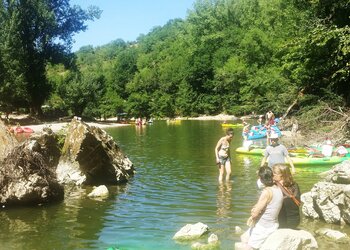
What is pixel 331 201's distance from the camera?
9234 mm

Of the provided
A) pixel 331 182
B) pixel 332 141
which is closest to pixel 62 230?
pixel 331 182

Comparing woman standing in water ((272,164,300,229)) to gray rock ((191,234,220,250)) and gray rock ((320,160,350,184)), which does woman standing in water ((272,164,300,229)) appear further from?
gray rock ((320,160,350,184))

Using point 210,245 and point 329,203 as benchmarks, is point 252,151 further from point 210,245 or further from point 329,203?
point 210,245

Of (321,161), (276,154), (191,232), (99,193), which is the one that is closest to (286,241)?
(191,232)

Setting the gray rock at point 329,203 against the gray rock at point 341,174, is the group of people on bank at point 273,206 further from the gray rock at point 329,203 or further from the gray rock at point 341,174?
the gray rock at point 341,174

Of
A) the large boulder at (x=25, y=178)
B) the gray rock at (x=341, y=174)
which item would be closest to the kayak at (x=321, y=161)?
the gray rock at (x=341, y=174)

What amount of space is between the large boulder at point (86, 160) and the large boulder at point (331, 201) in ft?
25.0

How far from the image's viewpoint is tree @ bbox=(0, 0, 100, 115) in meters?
49.5

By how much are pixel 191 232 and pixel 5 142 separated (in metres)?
6.59

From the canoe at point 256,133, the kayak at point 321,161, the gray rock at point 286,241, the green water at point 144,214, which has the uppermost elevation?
the canoe at point 256,133

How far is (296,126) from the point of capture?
24156mm

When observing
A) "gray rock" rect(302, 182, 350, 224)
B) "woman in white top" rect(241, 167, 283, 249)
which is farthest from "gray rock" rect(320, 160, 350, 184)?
"woman in white top" rect(241, 167, 283, 249)

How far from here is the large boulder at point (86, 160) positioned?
14.9 m

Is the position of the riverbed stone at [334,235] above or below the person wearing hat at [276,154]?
below
